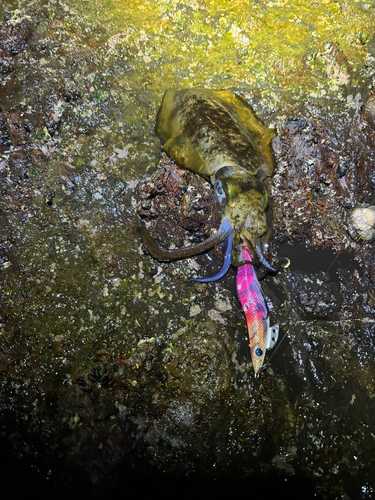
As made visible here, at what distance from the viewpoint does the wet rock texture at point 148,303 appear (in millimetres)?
3008

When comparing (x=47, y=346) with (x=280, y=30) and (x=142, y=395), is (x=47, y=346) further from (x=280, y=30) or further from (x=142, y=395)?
(x=280, y=30)

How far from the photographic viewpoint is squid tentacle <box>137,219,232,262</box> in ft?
11.4

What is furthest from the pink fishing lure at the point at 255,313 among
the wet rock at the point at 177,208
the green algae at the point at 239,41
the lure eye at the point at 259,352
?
the green algae at the point at 239,41

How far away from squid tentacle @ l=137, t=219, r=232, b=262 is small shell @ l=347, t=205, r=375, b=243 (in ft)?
4.87

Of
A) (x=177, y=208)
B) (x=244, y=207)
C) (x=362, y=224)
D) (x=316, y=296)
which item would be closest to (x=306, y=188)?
(x=362, y=224)

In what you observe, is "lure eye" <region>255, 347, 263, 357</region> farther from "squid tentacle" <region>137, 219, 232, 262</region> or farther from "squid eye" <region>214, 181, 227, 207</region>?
"squid eye" <region>214, 181, 227, 207</region>

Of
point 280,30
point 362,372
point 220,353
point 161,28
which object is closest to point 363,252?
point 362,372

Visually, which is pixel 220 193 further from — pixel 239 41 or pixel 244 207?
pixel 239 41

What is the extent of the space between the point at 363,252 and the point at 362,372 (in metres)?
1.32

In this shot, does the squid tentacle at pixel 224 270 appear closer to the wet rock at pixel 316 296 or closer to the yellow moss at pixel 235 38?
the wet rock at pixel 316 296

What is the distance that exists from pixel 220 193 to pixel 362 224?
5.43ft

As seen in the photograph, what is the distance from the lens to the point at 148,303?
342 cm

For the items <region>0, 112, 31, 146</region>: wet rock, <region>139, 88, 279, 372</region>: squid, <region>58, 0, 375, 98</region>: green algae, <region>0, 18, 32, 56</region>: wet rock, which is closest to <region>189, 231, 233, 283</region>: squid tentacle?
<region>139, 88, 279, 372</region>: squid

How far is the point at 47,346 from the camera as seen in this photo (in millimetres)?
3139
